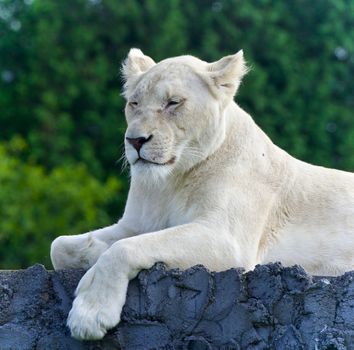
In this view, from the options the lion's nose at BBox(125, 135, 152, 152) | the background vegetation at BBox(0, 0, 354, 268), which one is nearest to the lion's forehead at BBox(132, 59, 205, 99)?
the lion's nose at BBox(125, 135, 152, 152)

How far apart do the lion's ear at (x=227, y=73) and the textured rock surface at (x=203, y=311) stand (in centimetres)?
157

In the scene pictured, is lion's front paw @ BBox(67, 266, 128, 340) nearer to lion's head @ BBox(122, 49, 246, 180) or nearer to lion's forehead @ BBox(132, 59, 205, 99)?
lion's head @ BBox(122, 49, 246, 180)

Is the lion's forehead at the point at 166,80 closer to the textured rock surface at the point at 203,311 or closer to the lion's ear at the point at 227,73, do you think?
the lion's ear at the point at 227,73

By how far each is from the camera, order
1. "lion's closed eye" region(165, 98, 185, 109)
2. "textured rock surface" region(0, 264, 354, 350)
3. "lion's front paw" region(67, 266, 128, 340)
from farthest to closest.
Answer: "lion's closed eye" region(165, 98, 185, 109) → "lion's front paw" region(67, 266, 128, 340) → "textured rock surface" region(0, 264, 354, 350)

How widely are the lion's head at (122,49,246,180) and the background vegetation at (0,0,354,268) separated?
14.8 meters

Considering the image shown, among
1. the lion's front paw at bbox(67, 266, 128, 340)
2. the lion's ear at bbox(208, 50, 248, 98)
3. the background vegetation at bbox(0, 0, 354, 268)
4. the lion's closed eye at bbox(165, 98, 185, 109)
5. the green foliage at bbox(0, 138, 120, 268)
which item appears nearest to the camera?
the lion's front paw at bbox(67, 266, 128, 340)

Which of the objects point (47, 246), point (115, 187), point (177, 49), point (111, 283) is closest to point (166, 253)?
point (111, 283)

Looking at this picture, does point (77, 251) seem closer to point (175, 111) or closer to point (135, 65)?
point (175, 111)

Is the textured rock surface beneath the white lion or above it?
beneath

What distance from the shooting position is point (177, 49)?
24781 mm

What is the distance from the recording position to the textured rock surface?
6.15 meters

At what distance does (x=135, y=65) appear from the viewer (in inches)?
311

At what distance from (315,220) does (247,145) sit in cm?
57

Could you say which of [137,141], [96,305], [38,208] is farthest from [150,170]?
[38,208]
